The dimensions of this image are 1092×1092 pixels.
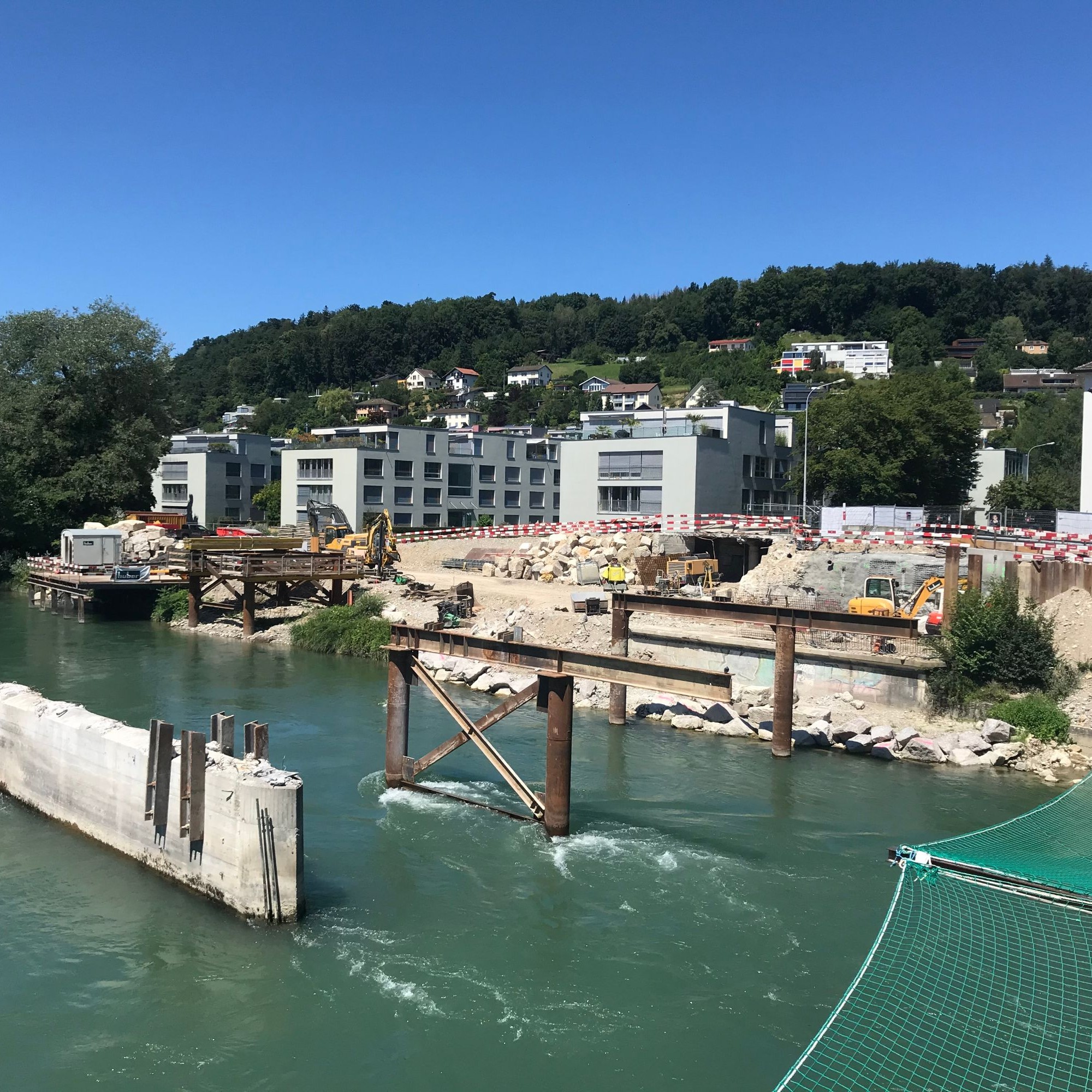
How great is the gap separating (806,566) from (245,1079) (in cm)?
2886

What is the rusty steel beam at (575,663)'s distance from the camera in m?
15.2

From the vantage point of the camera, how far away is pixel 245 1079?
10.1 meters

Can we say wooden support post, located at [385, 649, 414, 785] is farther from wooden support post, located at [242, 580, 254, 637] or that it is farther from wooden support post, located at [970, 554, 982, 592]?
wooden support post, located at [242, 580, 254, 637]

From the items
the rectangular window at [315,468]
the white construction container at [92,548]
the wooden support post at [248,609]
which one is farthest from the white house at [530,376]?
the wooden support post at [248,609]

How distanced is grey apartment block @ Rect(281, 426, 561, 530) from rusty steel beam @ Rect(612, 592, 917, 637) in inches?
1612

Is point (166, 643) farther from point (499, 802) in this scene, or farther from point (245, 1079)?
point (245, 1079)

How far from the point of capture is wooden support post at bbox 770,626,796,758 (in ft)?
72.0

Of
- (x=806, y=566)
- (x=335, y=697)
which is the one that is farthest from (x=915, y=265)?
(x=335, y=697)

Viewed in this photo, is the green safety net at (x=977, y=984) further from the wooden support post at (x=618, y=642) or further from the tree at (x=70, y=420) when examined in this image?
the tree at (x=70, y=420)

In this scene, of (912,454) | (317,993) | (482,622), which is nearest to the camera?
(317,993)

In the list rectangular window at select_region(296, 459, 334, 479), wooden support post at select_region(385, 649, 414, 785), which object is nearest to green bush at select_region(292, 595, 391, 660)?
wooden support post at select_region(385, 649, 414, 785)

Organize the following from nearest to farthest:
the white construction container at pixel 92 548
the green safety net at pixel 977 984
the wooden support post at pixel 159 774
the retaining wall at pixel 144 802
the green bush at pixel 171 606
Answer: the green safety net at pixel 977 984 < the retaining wall at pixel 144 802 < the wooden support post at pixel 159 774 < the green bush at pixel 171 606 < the white construction container at pixel 92 548

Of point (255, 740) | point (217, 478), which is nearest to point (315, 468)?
point (217, 478)

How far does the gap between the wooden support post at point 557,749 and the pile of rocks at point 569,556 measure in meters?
26.0
